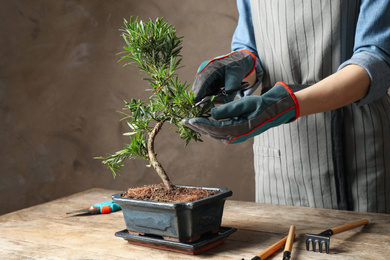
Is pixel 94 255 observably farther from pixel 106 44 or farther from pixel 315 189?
pixel 106 44

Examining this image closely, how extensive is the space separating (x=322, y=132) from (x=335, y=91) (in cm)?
30

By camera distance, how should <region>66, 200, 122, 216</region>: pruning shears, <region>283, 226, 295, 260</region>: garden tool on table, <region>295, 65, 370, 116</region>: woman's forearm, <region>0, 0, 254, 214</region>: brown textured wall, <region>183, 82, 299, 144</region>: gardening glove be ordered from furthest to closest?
<region>0, 0, 254, 214</region>: brown textured wall → <region>66, 200, 122, 216</region>: pruning shears → <region>295, 65, 370, 116</region>: woman's forearm → <region>183, 82, 299, 144</region>: gardening glove → <region>283, 226, 295, 260</region>: garden tool on table

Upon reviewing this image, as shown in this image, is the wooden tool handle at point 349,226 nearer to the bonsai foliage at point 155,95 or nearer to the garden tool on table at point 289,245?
the garden tool on table at point 289,245

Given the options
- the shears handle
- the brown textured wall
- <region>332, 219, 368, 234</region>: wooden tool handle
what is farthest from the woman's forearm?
the brown textured wall

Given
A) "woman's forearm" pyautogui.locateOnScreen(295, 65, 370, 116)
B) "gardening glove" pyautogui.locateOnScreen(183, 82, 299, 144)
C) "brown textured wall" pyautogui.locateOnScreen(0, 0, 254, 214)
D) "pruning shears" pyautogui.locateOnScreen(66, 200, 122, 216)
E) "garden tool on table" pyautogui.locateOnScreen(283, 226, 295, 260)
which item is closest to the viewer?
"garden tool on table" pyautogui.locateOnScreen(283, 226, 295, 260)

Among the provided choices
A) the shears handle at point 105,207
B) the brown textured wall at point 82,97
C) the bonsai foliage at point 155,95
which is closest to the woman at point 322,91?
the bonsai foliage at point 155,95

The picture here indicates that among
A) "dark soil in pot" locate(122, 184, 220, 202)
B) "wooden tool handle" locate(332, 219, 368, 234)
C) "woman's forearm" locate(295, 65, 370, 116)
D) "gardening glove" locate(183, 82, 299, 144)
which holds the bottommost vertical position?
"wooden tool handle" locate(332, 219, 368, 234)

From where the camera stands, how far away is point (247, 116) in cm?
104

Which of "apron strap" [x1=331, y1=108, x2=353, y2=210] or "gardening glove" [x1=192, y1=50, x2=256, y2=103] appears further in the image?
"apron strap" [x1=331, y1=108, x2=353, y2=210]

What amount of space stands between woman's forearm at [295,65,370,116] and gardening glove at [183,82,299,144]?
56mm

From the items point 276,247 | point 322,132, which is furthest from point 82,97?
point 276,247

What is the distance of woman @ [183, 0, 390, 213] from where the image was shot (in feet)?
3.93

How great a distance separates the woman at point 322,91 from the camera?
120 centimetres

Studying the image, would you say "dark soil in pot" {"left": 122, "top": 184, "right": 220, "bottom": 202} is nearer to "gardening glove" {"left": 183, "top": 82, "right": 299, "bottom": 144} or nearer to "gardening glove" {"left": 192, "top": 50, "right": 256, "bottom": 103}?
"gardening glove" {"left": 183, "top": 82, "right": 299, "bottom": 144}
